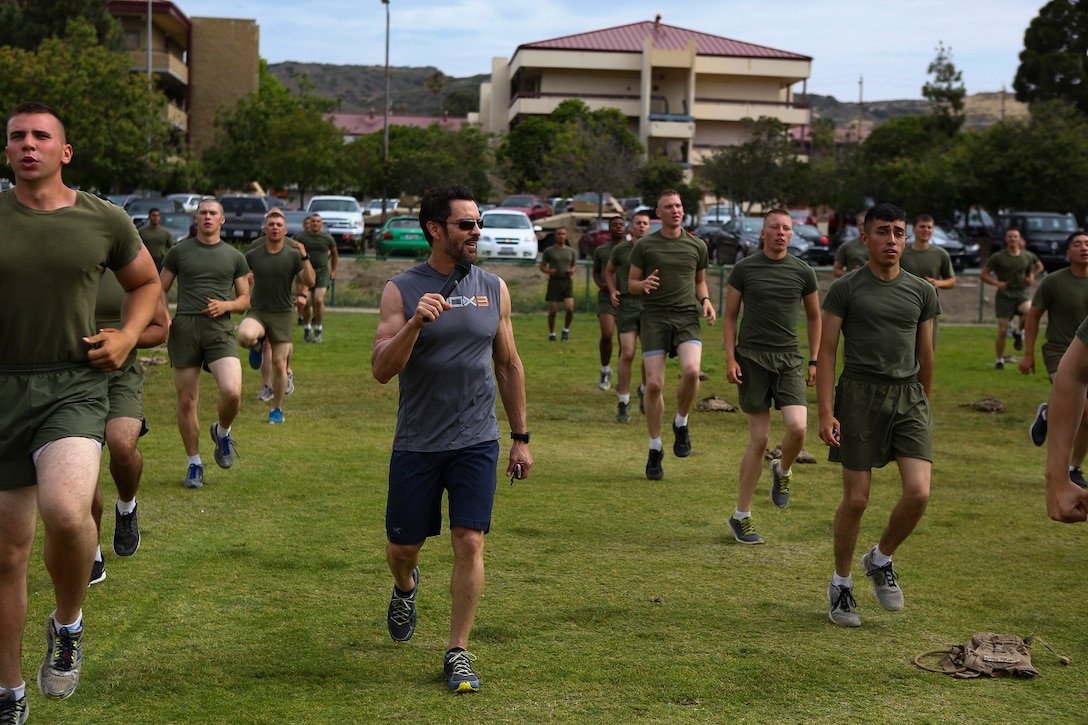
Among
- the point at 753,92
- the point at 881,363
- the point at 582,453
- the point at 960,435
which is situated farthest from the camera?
the point at 753,92

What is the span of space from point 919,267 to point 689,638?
9.74 metres

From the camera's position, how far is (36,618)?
661cm

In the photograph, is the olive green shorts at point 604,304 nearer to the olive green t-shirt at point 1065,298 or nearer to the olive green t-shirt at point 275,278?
the olive green t-shirt at point 275,278

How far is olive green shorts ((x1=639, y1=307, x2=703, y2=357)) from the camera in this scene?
11.4 meters

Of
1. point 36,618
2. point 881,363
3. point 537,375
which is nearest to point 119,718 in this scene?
point 36,618

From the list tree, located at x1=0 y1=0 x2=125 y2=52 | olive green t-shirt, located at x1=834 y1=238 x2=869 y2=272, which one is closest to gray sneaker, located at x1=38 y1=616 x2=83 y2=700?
olive green t-shirt, located at x1=834 y1=238 x2=869 y2=272

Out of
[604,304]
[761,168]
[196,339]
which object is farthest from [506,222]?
[761,168]

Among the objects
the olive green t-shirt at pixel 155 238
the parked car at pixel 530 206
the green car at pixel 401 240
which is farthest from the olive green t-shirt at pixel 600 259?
the parked car at pixel 530 206

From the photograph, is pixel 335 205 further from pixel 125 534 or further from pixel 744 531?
pixel 125 534

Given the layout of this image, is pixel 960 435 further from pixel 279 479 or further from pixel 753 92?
pixel 753 92

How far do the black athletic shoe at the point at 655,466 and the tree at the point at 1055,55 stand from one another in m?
68.7

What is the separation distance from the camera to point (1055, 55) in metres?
72.7

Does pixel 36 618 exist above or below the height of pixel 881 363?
below

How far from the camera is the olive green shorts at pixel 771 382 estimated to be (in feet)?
29.6
